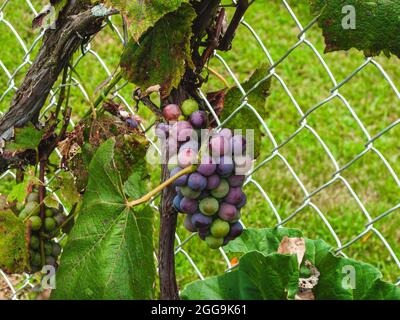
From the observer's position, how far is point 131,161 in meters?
1.37

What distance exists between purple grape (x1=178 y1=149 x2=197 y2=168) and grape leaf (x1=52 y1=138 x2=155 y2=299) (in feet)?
0.29

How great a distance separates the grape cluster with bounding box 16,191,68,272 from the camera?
4.92 feet

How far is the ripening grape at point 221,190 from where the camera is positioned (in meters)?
1.14

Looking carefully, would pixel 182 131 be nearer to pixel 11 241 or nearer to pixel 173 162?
pixel 173 162

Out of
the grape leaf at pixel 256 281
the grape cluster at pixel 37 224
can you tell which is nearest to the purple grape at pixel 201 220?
the grape leaf at pixel 256 281

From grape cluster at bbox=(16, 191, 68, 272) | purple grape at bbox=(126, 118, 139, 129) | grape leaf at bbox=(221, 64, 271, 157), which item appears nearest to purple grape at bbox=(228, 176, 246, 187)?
grape leaf at bbox=(221, 64, 271, 157)

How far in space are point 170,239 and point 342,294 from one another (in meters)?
0.31

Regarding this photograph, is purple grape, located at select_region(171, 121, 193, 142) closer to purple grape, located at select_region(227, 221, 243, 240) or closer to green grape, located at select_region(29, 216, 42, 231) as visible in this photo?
purple grape, located at select_region(227, 221, 243, 240)

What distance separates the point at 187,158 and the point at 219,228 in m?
0.12

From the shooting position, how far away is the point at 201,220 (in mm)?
1151

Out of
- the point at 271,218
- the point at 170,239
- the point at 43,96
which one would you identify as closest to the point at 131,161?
the point at 170,239

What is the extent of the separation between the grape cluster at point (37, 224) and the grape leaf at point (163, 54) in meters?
0.42

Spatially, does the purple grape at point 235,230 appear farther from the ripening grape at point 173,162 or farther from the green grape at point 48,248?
the green grape at point 48,248
